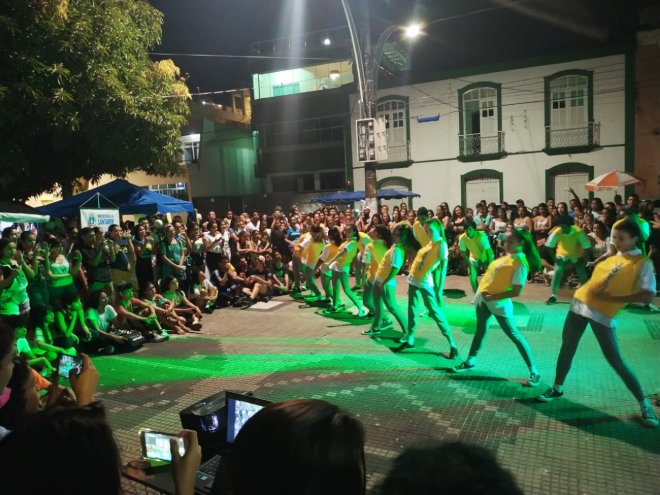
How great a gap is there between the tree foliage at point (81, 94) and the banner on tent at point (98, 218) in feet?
12.8

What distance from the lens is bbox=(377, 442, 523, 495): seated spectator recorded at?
99 cm

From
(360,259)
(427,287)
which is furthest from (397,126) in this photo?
(427,287)

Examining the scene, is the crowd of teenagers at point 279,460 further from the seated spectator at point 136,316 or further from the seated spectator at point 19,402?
the seated spectator at point 136,316

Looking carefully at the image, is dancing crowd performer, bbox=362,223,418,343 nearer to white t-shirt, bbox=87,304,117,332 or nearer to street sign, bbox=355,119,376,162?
white t-shirt, bbox=87,304,117,332

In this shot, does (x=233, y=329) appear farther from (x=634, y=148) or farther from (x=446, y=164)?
(x=634, y=148)

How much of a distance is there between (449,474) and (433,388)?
475 centimetres

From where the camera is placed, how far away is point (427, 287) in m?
6.70

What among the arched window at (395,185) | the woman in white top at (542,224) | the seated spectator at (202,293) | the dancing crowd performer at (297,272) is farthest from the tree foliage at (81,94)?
the arched window at (395,185)

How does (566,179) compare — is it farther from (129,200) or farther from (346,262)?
(129,200)

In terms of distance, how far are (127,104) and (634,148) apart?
1950 centimetres

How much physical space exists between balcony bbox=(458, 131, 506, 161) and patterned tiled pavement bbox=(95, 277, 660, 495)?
15.2m

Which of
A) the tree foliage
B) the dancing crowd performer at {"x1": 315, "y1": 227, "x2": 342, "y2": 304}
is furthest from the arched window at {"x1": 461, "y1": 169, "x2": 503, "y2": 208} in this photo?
the dancing crowd performer at {"x1": 315, "y1": 227, "x2": 342, "y2": 304}

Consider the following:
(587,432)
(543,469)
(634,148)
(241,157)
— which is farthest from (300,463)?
(241,157)

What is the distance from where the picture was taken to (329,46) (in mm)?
33312
